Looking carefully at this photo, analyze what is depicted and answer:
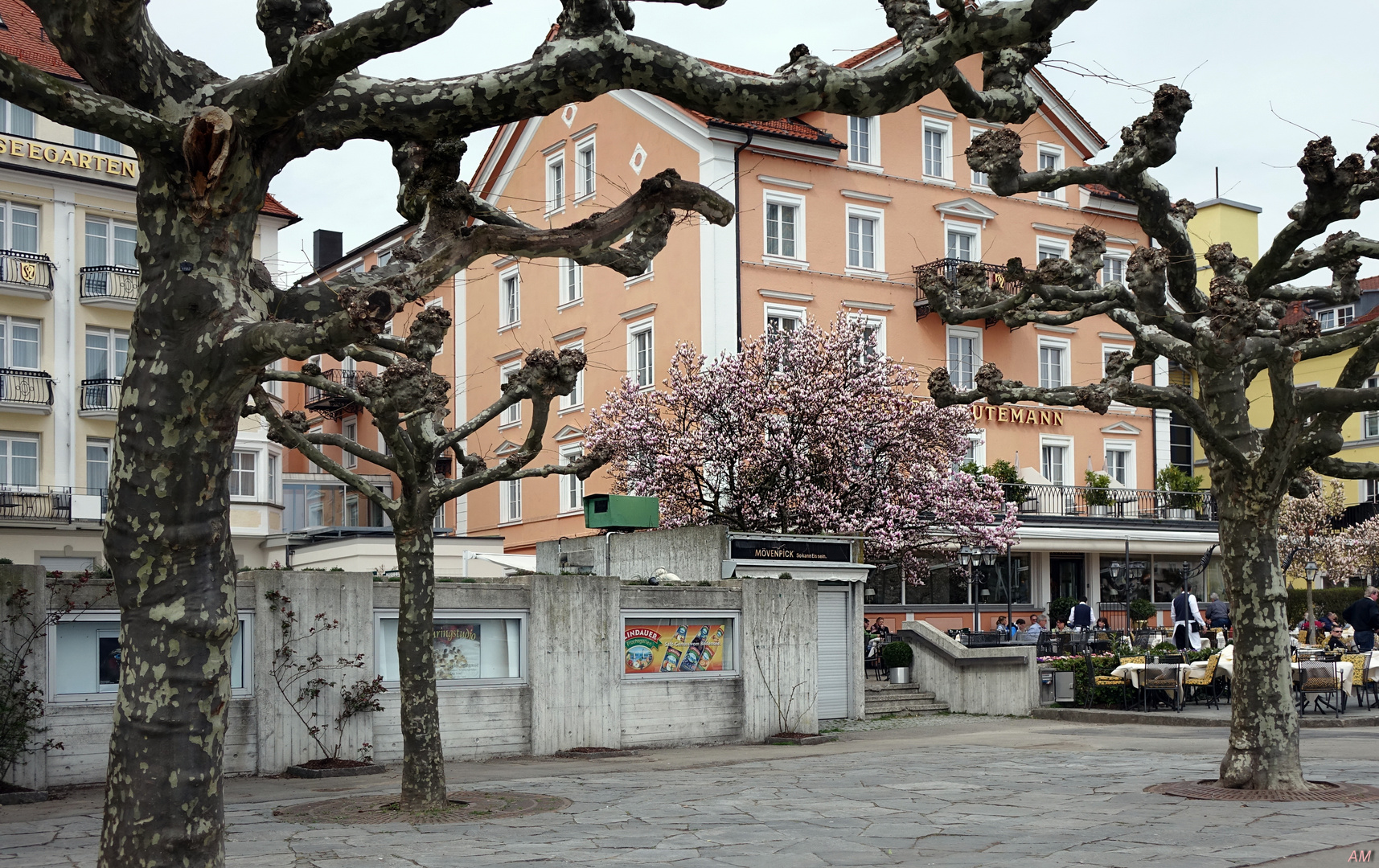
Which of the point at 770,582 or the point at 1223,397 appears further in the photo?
the point at 770,582

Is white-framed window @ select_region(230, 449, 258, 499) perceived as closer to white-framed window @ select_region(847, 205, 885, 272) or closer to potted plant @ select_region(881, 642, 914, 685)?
white-framed window @ select_region(847, 205, 885, 272)

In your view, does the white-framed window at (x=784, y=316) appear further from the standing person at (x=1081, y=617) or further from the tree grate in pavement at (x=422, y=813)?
the tree grate in pavement at (x=422, y=813)

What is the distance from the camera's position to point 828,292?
37250 mm

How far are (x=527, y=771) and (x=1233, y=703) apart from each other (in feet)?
26.3

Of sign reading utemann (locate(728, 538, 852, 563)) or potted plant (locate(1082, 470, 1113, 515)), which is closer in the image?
sign reading utemann (locate(728, 538, 852, 563))

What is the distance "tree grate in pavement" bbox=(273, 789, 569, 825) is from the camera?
11500 millimetres

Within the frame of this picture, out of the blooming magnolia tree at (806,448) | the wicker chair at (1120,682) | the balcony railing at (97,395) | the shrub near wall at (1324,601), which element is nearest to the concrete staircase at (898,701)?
the wicker chair at (1120,682)

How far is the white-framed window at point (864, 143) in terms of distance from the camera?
1515 inches

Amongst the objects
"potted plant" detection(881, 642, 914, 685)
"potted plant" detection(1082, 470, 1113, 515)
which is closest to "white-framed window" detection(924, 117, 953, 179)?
"potted plant" detection(1082, 470, 1113, 515)

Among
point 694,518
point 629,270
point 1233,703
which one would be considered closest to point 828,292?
point 694,518

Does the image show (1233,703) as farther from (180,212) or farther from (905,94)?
(180,212)

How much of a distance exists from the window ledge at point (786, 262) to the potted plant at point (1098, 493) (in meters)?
11.8

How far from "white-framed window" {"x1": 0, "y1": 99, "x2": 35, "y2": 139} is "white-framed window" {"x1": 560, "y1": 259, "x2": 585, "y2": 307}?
1477cm

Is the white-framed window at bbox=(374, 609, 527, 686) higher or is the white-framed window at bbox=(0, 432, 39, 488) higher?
the white-framed window at bbox=(0, 432, 39, 488)
